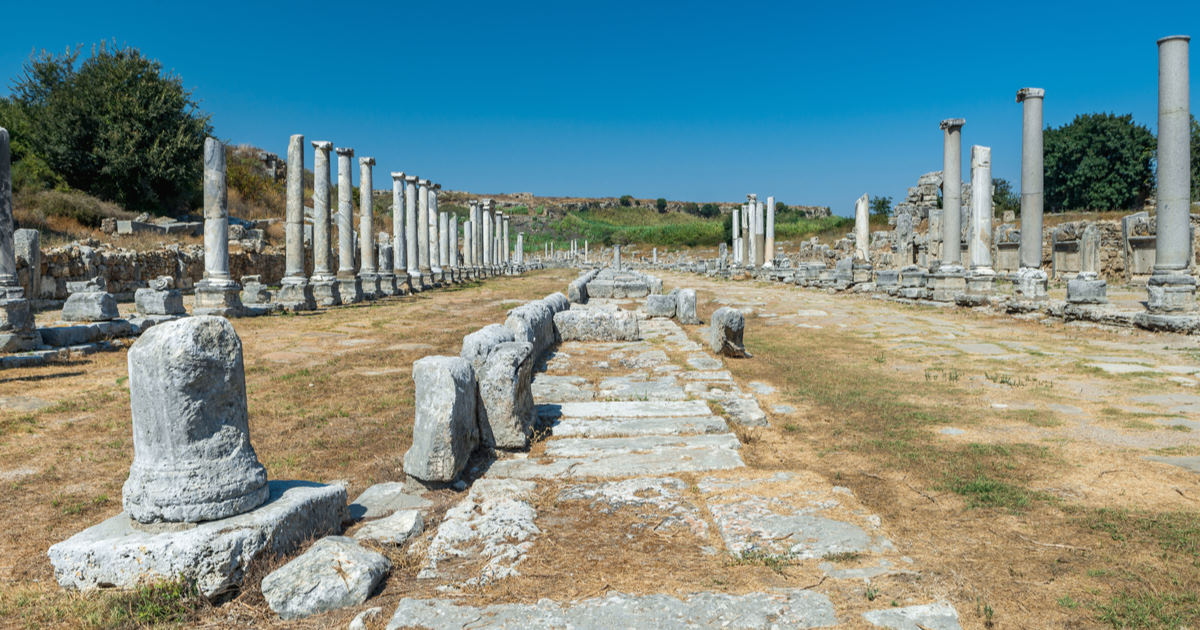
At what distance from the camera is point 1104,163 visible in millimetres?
43812

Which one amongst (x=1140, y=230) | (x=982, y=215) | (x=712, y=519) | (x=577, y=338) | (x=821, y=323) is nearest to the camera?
(x=712, y=519)

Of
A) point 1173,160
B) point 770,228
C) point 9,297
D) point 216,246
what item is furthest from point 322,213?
point 770,228

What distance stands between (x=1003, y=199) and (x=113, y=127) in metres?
52.7

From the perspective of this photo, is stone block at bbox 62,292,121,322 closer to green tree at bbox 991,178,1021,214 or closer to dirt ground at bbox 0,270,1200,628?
dirt ground at bbox 0,270,1200,628

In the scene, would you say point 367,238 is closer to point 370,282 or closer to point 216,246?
point 370,282

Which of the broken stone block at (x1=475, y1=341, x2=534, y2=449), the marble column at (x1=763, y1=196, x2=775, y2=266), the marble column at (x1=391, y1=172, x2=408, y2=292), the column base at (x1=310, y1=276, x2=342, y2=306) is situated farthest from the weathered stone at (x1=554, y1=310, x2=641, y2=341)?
the marble column at (x1=763, y1=196, x2=775, y2=266)

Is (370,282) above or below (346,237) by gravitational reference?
below

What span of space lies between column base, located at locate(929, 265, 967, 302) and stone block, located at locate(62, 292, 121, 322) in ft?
57.0

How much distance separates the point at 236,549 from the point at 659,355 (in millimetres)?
6190

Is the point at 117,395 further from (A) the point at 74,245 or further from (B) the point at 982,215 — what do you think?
(B) the point at 982,215

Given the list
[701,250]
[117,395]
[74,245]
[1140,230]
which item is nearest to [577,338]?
[117,395]

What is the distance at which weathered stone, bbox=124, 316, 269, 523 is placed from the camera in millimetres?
3062

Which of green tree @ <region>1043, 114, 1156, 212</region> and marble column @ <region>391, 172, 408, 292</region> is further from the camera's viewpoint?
green tree @ <region>1043, 114, 1156, 212</region>

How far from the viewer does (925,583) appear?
290 cm
